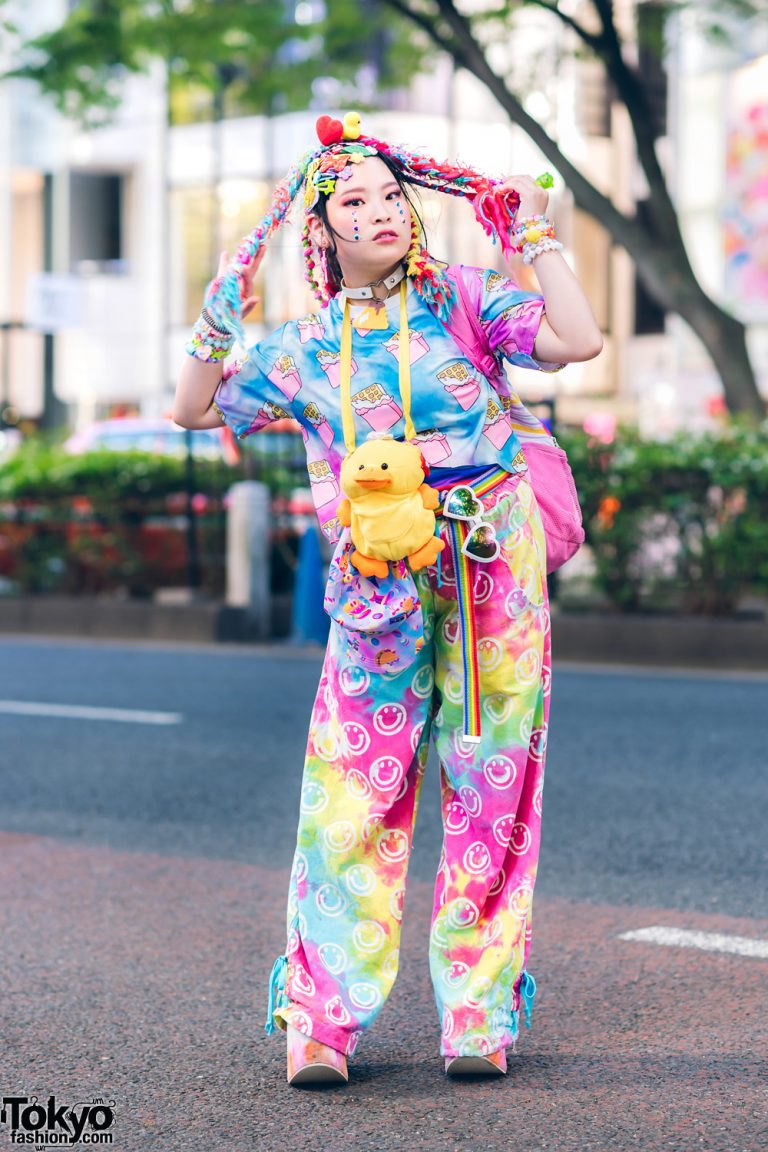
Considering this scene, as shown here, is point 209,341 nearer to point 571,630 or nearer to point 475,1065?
point 475,1065

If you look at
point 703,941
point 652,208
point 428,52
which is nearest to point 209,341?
point 703,941

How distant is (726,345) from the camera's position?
14.1 m

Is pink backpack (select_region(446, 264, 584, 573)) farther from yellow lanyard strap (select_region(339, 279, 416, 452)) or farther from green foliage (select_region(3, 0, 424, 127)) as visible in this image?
green foliage (select_region(3, 0, 424, 127))

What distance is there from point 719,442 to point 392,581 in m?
8.78

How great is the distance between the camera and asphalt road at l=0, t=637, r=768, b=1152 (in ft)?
10.6

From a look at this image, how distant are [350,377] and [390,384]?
0.24ft

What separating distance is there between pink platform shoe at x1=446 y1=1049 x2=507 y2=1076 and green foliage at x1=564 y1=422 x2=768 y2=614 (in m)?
8.40

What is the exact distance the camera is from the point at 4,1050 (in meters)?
3.64

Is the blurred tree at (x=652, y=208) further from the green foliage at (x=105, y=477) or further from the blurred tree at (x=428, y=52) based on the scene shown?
the green foliage at (x=105, y=477)

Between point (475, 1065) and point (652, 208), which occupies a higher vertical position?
point (652, 208)

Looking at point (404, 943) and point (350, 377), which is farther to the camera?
point (404, 943)

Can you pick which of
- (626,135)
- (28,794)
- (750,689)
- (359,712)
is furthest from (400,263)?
(626,135)

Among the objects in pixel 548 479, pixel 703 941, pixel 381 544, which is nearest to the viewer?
pixel 381 544

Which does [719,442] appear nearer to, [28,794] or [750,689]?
[750,689]
